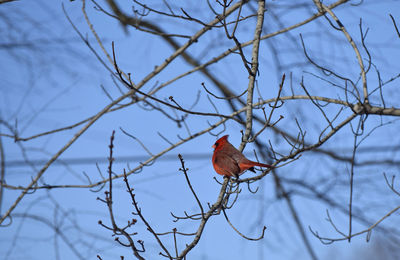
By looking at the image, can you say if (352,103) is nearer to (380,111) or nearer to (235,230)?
(380,111)

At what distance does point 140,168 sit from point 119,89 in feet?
1.98

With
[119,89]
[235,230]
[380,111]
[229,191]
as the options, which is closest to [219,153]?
[229,191]

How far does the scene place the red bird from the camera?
208 centimetres

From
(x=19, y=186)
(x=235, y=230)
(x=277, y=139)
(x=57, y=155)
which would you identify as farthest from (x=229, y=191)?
(x=277, y=139)

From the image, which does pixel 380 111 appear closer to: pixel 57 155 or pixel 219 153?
pixel 219 153

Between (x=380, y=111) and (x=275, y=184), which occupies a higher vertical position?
(x=275, y=184)

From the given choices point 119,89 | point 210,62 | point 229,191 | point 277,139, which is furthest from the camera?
point 277,139

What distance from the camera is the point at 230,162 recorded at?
2107 millimetres

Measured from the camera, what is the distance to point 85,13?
2.88 m

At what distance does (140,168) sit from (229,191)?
87cm

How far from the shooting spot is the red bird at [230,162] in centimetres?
208

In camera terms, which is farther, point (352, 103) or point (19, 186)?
point (19, 186)

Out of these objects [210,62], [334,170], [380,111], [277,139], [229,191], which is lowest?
[229,191]

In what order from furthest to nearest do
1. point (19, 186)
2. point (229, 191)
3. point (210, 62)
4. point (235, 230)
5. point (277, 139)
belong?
point (277, 139), point (210, 62), point (19, 186), point (229, 191), point (235, 230)
